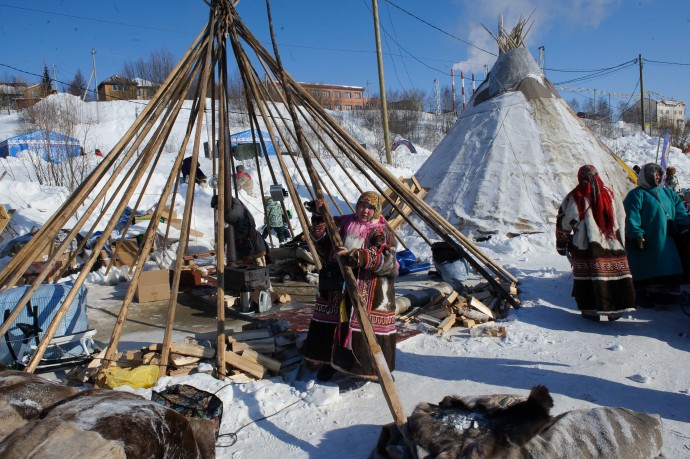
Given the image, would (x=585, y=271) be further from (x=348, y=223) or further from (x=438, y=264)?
(x=348, y=223)

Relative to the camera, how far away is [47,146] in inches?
550

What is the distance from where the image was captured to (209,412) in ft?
9.79

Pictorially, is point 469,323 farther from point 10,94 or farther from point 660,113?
point 660,113

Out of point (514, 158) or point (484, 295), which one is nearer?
point (484, 295)

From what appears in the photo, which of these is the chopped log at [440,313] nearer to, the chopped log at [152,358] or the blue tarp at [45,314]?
the chopped log at [152,358]

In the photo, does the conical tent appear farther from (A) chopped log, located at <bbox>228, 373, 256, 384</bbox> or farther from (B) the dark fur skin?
(B) the dark fur skin

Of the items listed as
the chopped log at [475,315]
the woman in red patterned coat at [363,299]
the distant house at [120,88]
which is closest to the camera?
the woman in red patterned coat at [363,299]

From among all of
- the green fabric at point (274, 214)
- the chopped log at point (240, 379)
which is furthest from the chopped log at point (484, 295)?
the green fabric at point (274, 214)

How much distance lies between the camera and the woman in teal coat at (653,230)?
4.70 m

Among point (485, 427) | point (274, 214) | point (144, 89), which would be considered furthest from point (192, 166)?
point (144, 89)

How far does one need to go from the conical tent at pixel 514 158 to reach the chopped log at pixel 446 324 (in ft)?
14.6

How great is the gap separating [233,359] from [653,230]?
386cm

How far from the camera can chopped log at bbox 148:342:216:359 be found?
12.9ft

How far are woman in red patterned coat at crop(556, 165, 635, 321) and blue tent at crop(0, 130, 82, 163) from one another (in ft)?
42.9
